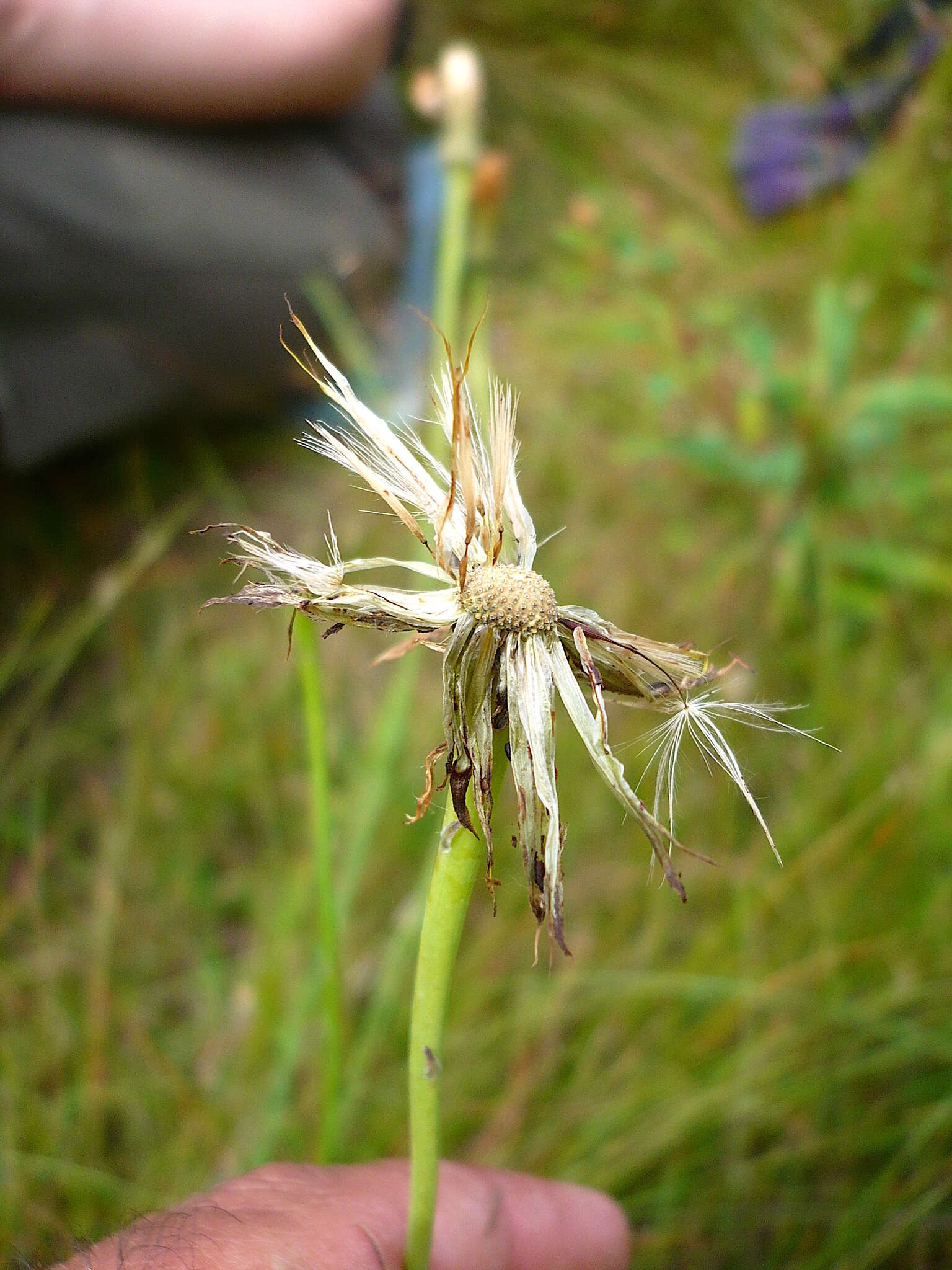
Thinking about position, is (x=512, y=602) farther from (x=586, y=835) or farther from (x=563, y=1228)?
(x=586, y=835)

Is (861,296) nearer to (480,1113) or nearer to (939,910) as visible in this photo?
(939,910)

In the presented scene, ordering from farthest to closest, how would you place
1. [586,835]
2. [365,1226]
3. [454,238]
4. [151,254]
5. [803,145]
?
1. [803,145]
2. [151,254]
3. [586,835]
4. [454,238]
5. [365,1226]

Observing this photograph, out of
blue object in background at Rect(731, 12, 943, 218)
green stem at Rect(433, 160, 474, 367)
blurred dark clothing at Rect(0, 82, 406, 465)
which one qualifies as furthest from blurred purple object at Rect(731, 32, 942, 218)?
green stem at Rect(433, 160, 474, 367)

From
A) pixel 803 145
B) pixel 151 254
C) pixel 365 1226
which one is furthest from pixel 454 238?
pixel 803 145

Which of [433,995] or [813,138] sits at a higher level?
[813,138]

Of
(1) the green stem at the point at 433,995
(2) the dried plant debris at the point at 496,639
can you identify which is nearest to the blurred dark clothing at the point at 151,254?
(2) the dried plant debris at the point at 496,639

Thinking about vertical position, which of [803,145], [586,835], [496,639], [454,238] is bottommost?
[586,835]

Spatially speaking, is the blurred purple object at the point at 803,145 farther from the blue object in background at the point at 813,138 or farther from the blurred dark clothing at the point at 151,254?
the blurred dark clothing at the point at 151,254

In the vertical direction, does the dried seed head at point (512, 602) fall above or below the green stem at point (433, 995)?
above
